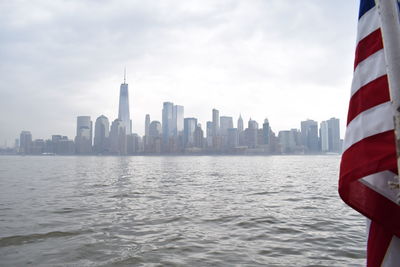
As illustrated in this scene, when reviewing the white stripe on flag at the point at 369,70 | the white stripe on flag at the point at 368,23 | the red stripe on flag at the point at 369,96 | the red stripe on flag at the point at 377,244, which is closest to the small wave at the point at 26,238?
the red stripe on flag at the point at 377,244

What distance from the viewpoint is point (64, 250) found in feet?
28.1

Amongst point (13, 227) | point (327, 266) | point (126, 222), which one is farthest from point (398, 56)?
point (13, 227)

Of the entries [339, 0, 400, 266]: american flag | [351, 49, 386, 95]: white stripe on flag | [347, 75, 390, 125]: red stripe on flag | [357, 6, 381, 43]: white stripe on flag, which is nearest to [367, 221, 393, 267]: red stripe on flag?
[339, 0, 400, 266]: american flag

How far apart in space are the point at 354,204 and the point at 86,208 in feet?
50.1

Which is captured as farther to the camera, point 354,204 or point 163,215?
point 163,215

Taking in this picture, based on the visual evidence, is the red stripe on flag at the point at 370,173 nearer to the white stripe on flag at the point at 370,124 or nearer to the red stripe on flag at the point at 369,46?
the white stripe on flag at the point at 370,124

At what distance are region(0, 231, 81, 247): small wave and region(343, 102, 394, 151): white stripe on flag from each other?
1017 centimetres

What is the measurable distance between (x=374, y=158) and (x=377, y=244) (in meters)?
0.82

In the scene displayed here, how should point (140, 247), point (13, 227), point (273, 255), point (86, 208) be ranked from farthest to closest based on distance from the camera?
point (86, 208), point (13, 227), point (140, 247), point (273, 255)

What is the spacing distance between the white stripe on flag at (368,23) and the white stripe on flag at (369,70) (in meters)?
0.27

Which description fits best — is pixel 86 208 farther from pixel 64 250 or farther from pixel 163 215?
pixel 64 250

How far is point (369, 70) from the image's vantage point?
2.88m

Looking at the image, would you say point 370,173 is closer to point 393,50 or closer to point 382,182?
point 382,182

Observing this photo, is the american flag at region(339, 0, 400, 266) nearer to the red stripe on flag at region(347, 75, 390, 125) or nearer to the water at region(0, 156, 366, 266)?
the red stripe on flag at region(347, 75, 390, 125)
